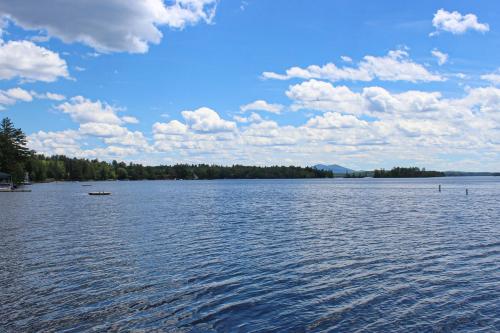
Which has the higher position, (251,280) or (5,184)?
(5,184)

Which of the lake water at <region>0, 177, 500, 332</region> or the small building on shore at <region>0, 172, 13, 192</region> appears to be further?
the small building on shore at <region>0, 172, 13, 192</region>

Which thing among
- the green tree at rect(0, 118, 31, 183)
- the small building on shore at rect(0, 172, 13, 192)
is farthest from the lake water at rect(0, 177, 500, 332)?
the green tree at rect(0, 118, 31, 183)

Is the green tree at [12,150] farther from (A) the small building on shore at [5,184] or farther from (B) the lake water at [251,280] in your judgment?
(B) the lake water at [251,280]

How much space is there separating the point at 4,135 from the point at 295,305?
164618mm

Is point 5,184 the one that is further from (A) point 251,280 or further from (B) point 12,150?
(A) point 251,280

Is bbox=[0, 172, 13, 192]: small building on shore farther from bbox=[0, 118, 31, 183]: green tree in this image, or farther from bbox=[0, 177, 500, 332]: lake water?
bbox=[0, 177, 500, 332]: lake water

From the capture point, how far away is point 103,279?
23109 millimetres

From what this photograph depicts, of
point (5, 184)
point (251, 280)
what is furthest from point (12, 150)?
point (251, 280)

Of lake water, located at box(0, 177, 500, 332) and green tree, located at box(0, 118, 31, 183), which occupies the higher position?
green tree, located at box(0, 118, 31, 183)

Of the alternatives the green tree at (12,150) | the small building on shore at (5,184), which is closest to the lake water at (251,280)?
the small building on shore at (5,184)

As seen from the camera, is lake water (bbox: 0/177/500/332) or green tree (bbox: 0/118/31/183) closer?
lake water (bbox: 0/177/500/332)

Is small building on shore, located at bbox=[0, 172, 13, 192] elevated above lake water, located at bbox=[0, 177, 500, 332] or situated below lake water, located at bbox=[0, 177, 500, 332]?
above

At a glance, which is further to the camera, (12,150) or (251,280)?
(12,150)

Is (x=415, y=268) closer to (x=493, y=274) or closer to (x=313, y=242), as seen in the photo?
(x=493, y=274)
